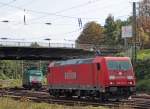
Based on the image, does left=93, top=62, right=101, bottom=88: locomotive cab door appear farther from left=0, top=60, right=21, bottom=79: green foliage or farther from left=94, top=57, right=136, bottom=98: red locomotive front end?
left=0, top=60, right=21, bottom=79: green foliage

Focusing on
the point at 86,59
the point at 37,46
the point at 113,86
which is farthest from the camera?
the point at 37,46

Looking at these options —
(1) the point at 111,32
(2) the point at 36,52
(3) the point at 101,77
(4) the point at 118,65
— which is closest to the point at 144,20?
(1) the point at 111,32

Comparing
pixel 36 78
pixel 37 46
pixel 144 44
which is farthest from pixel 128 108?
pixel 144 44

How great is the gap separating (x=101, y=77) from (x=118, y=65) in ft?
5.22

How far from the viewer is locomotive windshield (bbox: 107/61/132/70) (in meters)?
35.6

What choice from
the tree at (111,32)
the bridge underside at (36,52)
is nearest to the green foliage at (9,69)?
the tree at (111,32)

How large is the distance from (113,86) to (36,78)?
117 feet

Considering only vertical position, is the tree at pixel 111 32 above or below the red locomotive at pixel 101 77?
above

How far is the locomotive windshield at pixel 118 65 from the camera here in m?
35.6

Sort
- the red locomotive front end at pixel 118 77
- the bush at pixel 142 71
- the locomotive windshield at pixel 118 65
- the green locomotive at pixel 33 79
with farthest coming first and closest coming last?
the green locomotive at pixel 33 79
the bush at pixel 142 71
the locomotive windshield at pixel 118 65
the red locomotive front end at pixel 118 77

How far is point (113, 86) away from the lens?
34812 millimetres

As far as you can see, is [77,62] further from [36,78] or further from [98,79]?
[36,78]

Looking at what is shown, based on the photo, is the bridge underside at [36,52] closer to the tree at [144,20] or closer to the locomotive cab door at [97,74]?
the tree at [144,20]

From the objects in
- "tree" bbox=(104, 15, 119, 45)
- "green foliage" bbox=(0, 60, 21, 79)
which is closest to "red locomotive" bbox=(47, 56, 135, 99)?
"tree" bbox=(104, 15, 119, 45)
